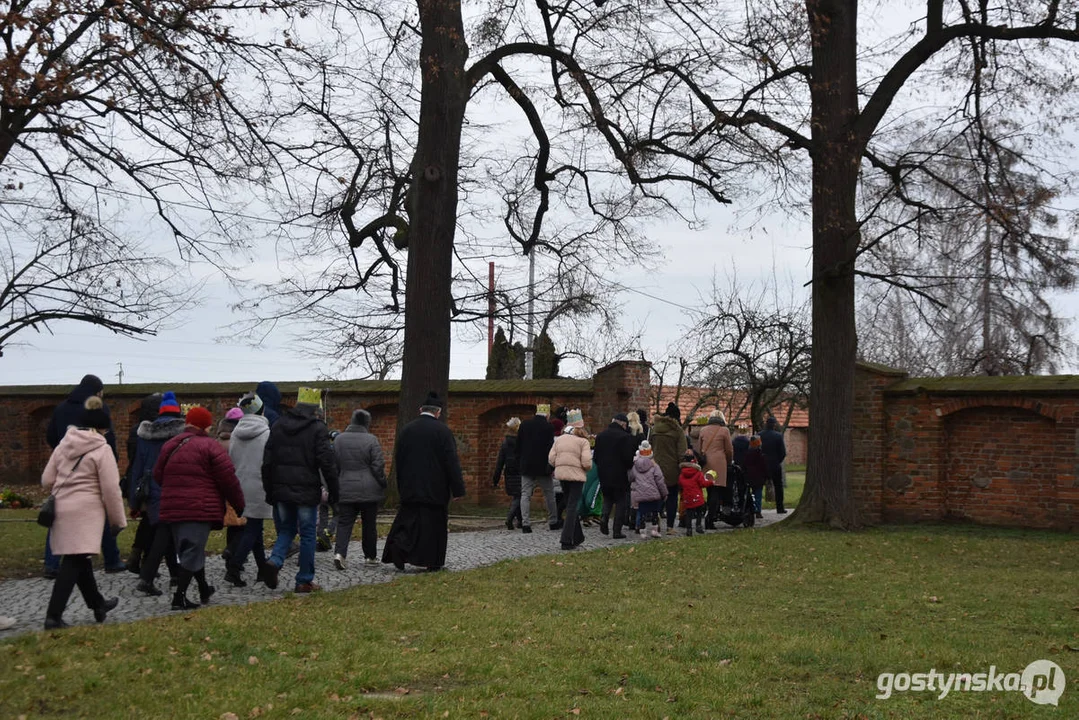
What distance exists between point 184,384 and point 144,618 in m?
19.9

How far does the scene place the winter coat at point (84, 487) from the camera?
851 centimetres

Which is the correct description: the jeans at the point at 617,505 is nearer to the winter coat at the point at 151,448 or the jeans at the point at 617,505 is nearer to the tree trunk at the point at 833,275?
the tree trunk at the point at 833,275

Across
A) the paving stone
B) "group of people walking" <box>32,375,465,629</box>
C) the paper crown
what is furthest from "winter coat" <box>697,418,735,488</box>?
the paper crown

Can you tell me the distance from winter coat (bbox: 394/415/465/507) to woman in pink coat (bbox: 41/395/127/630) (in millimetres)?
3837

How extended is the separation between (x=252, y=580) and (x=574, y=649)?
16.1 ft

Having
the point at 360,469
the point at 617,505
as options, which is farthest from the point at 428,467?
the point at 617,505

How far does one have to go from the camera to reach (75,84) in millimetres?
11195

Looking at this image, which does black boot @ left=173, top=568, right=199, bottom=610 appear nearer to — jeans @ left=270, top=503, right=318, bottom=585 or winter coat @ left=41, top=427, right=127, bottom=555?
winter coat @ left=41, top=427, right=127, bottom=555

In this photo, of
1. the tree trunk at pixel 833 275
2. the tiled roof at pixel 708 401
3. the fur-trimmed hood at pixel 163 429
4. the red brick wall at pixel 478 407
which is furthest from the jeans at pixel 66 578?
the tiled roof at pixel 708 401

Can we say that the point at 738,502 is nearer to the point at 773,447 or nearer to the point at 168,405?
the point at 773,447

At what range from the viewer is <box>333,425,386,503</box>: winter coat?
12234 millimetres

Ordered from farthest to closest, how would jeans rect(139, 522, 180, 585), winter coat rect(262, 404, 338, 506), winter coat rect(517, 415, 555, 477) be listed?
winter coat rect(517, 415, 555, 477), winter coat rect(262, 404, 338, 506), jeans rect(139, 522, 180, 585)

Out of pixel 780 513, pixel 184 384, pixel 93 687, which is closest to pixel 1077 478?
pixel 780 513

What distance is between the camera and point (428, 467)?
1217cm
